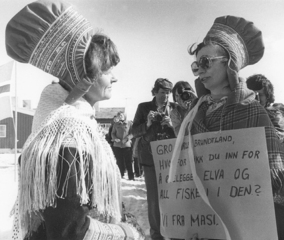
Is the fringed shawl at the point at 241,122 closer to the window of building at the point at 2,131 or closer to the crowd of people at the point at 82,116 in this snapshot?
the crowd of people at the point at 82,116

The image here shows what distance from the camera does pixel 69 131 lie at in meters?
1.31

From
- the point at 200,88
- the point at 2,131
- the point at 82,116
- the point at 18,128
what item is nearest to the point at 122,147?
the point at 200,88

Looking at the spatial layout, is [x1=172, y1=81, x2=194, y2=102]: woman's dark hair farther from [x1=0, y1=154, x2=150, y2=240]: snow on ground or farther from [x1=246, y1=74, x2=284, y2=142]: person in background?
[x1=0, y1=154, x2=150, y2=240]: snow on ground

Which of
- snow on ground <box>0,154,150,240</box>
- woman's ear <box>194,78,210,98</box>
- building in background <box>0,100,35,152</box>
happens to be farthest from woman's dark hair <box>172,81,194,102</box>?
building in background <box>0,100,35,152</box>

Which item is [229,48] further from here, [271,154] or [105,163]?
[105,163]

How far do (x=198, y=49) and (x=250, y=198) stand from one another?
3.34 ft

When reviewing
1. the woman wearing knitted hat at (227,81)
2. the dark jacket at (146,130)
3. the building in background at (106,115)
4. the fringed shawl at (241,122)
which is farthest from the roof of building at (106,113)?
the fringed shawl at (241,122)

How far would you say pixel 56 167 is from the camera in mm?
1229

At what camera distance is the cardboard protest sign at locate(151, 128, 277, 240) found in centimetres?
147

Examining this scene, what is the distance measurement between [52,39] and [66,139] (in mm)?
464

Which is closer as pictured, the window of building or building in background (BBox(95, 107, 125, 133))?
the window of building

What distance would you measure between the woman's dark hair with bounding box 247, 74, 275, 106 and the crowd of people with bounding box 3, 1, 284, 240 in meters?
1.64

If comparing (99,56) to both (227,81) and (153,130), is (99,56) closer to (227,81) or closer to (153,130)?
(227,81)

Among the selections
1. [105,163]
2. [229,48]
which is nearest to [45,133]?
[105,163]
